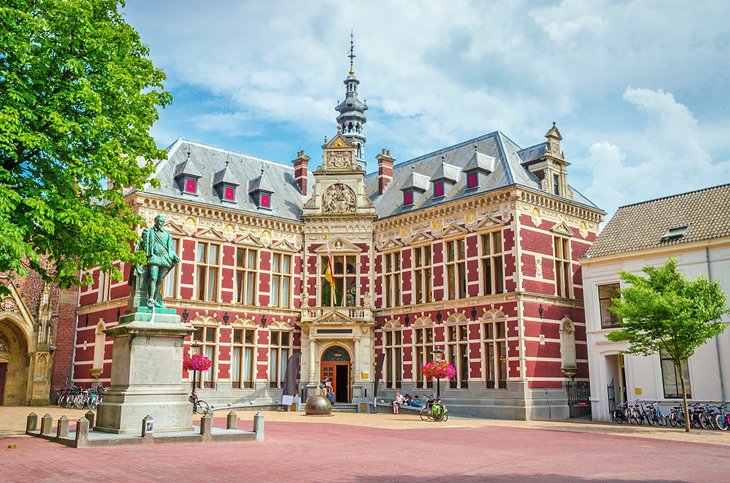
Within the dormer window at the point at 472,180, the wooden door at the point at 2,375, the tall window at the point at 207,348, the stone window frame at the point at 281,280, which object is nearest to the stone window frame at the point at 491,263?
the dormer window at the point at 472,180

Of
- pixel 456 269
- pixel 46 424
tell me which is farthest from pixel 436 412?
pixel 46 424

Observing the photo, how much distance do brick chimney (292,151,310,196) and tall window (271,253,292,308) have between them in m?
5.47

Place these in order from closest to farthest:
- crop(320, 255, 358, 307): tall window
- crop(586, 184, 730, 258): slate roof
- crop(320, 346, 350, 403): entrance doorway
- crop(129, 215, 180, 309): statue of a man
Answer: crop(129, 215, 180, 309): statue of a man
crop(586, 184, 730, 258): slate roof
crop(320, 346, 350, 403): entrance doorway
crop(320, 255, 358, 307): tall window

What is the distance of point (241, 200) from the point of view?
120ft

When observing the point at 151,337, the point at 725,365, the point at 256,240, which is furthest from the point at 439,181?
the point at 151,337

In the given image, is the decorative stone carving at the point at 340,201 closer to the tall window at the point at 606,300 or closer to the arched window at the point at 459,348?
the arched window at the point at 459,348

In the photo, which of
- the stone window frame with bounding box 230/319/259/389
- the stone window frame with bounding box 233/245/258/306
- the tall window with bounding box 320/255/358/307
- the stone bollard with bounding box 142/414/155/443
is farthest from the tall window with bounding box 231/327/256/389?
the stone bollard with bounding box 142/414/155/443

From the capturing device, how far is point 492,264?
31.7 metres

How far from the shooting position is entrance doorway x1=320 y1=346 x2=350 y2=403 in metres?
35.8

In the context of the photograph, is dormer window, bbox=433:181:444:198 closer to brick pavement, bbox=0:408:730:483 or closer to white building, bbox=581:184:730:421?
white building, bbox=581:184:730:421

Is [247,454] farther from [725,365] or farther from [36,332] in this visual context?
[36,332]

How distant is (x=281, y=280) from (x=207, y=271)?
4.39 metres

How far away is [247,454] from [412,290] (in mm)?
21755

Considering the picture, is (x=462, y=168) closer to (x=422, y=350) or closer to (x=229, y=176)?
(x=422, y=350)
